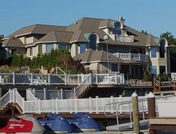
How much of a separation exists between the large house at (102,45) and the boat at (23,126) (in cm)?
3493

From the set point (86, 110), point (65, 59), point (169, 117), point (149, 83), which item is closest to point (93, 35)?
point (65, 59)

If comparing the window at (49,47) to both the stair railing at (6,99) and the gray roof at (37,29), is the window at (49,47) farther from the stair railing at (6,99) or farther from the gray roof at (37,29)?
the stair railing at (6,99)

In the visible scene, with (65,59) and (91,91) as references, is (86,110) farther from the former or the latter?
(65,59)

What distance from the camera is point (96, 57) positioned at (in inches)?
2414

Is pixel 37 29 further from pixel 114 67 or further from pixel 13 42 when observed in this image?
pixel 114 67

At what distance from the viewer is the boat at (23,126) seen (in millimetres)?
25203

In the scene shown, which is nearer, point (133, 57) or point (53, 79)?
point (53, 79)

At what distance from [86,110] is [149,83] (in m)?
24.0

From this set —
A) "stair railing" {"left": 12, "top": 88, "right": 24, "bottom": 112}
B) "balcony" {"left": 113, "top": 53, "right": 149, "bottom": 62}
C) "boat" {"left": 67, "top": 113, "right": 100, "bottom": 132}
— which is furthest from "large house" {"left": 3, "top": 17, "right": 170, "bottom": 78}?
"boat" {"left": 67, "top": 113, "right": 100, "bottom": 132}

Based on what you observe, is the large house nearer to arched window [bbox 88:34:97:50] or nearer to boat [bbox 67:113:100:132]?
arched window [bbox 88:34:97:50]

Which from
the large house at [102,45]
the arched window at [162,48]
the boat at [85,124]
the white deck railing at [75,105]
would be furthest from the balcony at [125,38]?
the boat at [85,124]

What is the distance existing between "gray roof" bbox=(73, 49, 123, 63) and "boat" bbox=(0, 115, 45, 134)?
3504 cm

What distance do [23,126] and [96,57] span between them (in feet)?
120

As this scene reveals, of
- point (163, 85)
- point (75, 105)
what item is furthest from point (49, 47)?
point (75, 105)
